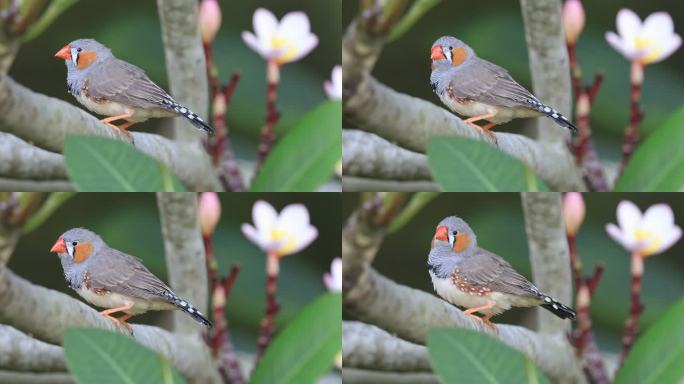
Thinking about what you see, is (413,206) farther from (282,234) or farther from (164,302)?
(164,302)

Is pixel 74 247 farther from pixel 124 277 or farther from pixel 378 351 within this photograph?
pixel 378 351

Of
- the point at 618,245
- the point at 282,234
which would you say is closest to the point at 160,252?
the point at 282,234

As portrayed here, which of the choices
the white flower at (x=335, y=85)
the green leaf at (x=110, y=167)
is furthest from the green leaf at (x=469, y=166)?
the green leaf at (x=110, y=167)

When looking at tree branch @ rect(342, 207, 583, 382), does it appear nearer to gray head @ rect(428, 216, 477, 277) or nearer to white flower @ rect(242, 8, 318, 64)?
gray head @ rect(428, 216, 477, 277)

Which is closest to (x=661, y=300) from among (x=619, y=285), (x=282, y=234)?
(x=619, y=285)

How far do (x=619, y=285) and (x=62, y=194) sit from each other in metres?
1.25

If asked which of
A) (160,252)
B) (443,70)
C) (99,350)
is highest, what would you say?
(443,70)

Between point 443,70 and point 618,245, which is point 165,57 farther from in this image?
point 618,245

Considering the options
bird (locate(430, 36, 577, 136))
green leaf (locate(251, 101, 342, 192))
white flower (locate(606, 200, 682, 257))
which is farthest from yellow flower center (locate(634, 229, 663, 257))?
green leaf (locate(251, 101, 342, 192))

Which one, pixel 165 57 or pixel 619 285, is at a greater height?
pixel 165 57

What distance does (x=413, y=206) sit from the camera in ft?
8.32

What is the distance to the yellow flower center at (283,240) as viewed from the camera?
8.38 feet

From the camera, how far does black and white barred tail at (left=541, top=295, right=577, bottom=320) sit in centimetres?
255

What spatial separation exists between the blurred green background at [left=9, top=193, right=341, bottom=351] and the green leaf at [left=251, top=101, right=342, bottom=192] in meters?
0.03
